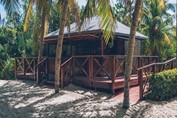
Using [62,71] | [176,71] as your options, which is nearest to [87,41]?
[62,71]

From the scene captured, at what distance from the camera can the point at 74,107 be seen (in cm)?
903

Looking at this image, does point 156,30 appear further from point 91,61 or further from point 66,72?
point 91,61

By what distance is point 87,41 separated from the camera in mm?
15633

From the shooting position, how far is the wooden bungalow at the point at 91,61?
11991 millimetres

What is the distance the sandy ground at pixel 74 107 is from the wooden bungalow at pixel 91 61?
1.18 meters

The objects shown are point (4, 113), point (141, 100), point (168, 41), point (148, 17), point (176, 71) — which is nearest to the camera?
point (4, 113)

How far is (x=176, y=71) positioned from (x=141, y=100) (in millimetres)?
2417

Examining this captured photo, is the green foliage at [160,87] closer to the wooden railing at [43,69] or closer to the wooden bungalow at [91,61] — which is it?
the wooden bungalow at [91,61]

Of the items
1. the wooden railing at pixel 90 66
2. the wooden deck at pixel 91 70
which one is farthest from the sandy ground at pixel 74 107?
the wooden railing at pixel 90 66

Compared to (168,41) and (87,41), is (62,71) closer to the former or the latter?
(87,41)

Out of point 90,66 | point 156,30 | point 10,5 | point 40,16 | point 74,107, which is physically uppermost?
point 156,30

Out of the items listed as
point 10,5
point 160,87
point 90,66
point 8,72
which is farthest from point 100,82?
point 8,72

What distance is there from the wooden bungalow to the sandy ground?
118 cm

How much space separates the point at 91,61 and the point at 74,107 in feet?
11.3
